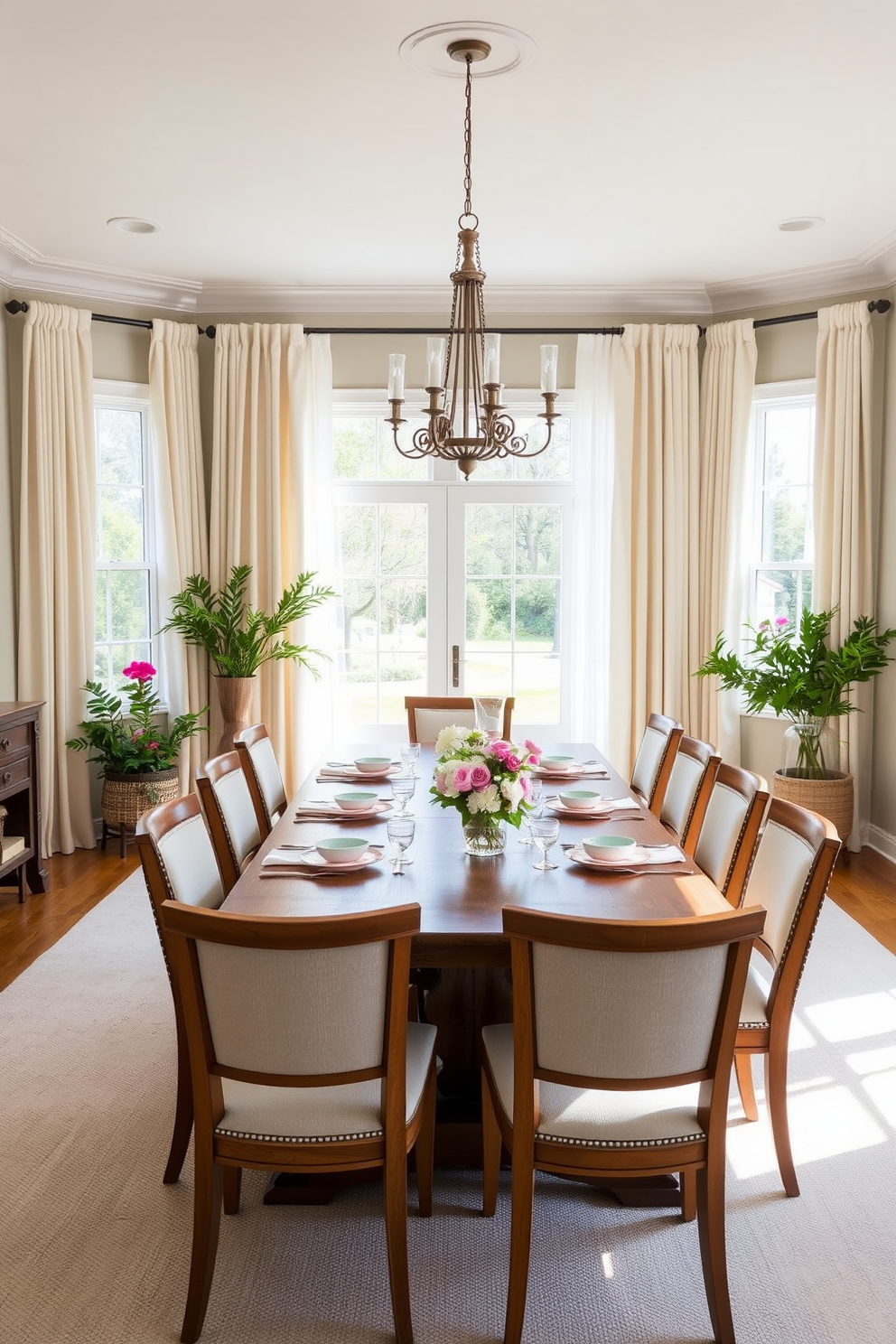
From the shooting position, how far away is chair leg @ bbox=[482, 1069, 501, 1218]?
2.35 meters

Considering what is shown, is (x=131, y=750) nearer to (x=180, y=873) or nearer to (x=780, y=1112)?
(x=180, y=873)

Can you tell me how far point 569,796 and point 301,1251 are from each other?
1.47 meters

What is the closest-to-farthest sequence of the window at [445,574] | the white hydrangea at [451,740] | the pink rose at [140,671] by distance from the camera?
the white hydrangea at [451,740] < the pink rose at [140,671] < the window at [445,574]

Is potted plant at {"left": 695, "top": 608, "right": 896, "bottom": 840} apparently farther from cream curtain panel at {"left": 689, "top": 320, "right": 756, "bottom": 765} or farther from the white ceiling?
the white ceiling

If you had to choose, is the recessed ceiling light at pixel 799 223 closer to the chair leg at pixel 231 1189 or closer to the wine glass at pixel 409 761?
the wine glass at pixel 409 761

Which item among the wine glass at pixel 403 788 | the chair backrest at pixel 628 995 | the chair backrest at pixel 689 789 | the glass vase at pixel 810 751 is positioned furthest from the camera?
the glass vase at pixel 810 751

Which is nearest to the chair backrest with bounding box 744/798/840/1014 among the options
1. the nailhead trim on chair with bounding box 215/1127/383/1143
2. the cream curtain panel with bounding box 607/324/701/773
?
the nailhead trim on chair with bounding box 215/1127/383/1143

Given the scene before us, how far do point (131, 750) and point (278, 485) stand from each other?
5.42 feet

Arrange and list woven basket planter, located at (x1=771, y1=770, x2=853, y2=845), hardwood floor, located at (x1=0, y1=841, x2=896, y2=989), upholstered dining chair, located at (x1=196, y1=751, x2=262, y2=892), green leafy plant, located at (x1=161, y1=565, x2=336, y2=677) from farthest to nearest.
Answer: green leafy plant, located at (x1=161, y1=565, x2=336, y2=677) → woven basket planter, located at (x1=771, y1=770, x2=853, y2=845) → hardwood floor, located at (x1=0, y1=841, x2=896, y2=989) → upholstered dining chair, located at (x1=196, y1=751, x2=262, y2=892)

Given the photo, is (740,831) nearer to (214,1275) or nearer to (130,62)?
(214,1275)

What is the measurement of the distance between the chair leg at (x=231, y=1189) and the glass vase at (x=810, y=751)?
12.2 ft

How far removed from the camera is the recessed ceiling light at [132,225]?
471cm

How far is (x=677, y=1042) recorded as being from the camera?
6.19 ft

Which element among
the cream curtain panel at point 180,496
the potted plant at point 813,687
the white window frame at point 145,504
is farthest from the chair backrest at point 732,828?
the white window frame at point 145,504
